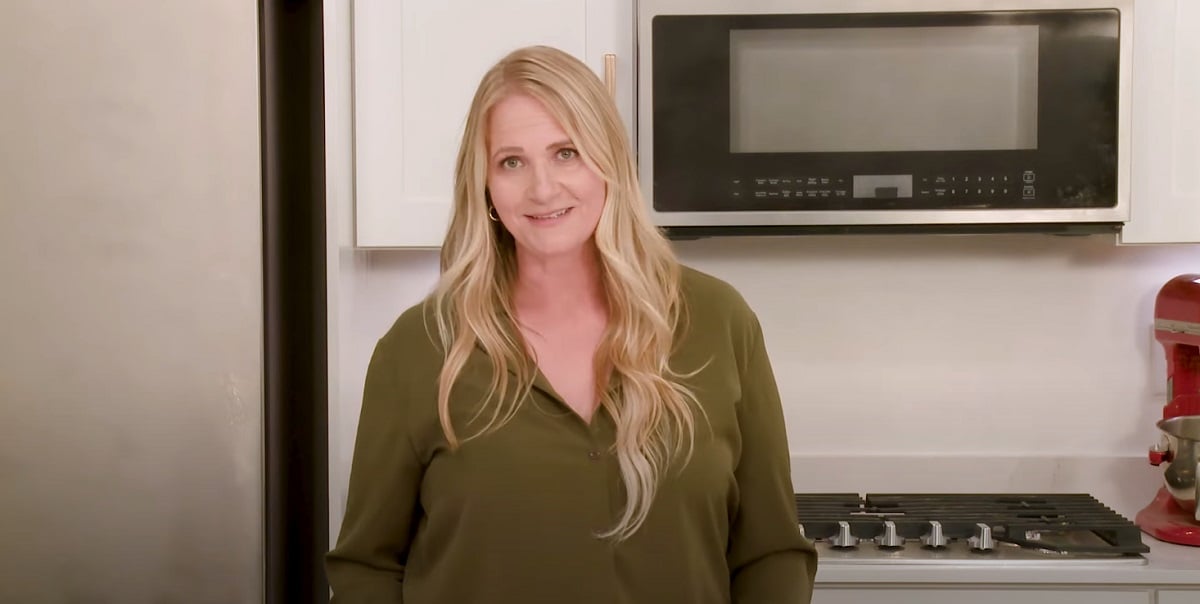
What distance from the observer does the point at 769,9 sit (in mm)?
1979

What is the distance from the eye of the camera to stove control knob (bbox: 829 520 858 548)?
1904 millimetres

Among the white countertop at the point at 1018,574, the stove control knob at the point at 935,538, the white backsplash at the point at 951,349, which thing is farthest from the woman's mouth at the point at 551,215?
the white backsplash at the point at 951,349

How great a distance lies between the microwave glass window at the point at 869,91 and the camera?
197cm

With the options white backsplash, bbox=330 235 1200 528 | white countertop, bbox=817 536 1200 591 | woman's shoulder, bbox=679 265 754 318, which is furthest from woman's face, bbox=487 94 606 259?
white backsplash, bbox=330 235 1200 528

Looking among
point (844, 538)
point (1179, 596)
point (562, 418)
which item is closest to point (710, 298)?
point (562, 418)

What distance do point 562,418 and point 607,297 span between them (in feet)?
0.55

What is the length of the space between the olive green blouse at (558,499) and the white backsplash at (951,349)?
3.43 feet

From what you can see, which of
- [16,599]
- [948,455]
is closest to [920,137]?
[948,455]

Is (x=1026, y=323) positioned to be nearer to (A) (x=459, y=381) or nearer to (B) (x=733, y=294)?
(B) (x=733, y=294)

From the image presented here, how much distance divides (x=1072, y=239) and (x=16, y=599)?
196 cm

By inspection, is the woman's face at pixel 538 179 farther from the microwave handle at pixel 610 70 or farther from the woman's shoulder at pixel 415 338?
the microwave handle at pixel 610 70

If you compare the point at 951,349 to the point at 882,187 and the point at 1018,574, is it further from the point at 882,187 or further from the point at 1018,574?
the point at 1018,574

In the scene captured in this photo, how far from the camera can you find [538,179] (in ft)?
4.20

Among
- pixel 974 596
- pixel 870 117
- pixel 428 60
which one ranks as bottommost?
pixel 974 596
